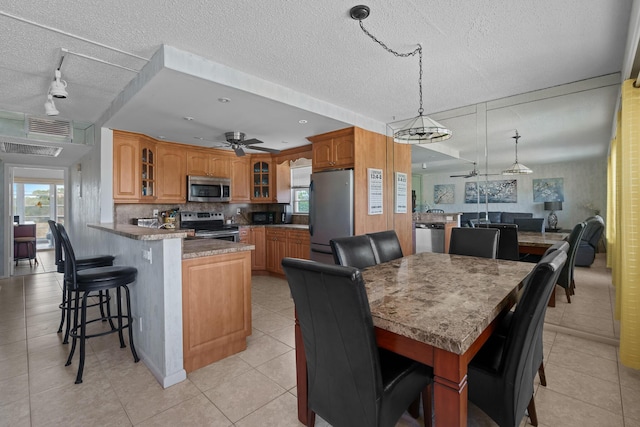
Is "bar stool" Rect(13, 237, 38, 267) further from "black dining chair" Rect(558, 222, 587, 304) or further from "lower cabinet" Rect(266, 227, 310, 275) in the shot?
"black dining chair" Rect(558, 222, 587, 304)

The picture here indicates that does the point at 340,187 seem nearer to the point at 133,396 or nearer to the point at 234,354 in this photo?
the point at 234,354

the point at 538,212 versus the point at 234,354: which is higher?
the point at 538,212

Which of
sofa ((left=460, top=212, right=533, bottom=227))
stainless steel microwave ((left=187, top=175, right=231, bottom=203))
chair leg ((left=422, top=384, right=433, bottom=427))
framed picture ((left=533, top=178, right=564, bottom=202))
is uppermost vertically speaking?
stainless steel microwave ((left=187, top=175, right=231, bottom=203))

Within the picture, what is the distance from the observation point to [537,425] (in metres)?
1.58

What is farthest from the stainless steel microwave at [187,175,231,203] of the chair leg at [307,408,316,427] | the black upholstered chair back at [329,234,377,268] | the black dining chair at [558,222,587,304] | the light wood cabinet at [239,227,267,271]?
the black dining chair at [558,222,587,304]

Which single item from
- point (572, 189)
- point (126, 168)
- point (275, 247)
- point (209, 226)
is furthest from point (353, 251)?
point (209, 226)

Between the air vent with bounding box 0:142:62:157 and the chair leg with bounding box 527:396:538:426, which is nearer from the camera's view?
the chair leg with bounding box 527:396:538:426

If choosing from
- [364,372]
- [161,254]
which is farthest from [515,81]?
[161,254]

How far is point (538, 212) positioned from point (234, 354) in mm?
3327

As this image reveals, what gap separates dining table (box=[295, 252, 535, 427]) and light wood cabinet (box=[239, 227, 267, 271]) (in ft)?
11.3

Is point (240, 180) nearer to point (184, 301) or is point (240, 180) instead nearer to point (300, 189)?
point (300, 189)

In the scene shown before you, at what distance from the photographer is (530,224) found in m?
3.08

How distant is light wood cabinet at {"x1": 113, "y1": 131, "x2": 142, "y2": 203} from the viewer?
3.83m

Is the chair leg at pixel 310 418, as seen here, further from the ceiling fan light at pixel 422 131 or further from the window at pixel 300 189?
the window at pixel 300 189
